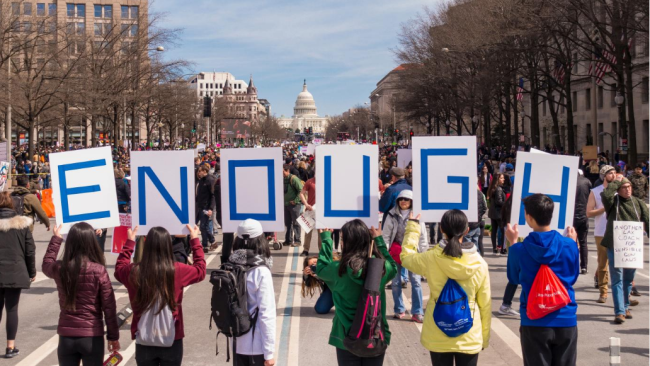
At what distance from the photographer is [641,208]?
9.31 metres

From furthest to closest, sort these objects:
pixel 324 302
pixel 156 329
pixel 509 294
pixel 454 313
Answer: pixel 509 294 → pixel 324 302 → pixel 156 329 → pixel 454 313

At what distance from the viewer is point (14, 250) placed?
759 cm

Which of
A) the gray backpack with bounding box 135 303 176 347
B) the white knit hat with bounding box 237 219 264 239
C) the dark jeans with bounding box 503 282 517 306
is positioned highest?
the white knit hat with bounding box 237 219 264 239

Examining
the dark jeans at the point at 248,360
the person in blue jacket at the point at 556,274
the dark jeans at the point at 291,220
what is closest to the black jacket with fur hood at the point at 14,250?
the dark jeans at the point at 248,360

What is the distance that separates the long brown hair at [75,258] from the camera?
5.34m

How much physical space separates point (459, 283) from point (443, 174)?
2180mm

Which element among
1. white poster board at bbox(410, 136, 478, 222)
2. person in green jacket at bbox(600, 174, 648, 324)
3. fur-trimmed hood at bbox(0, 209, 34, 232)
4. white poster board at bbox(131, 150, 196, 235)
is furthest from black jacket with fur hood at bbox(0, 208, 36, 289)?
person in green jacket at bbox(600, 174, 648, 324)

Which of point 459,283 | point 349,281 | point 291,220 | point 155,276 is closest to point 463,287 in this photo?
point 459,283

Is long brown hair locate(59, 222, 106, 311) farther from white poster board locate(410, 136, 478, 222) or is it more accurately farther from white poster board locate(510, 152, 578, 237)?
white poster board locate(510, 152, 578, 237)

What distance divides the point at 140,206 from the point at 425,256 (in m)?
3.16

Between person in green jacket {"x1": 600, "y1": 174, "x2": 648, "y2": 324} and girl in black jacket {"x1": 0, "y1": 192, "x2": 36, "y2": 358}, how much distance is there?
6.63m

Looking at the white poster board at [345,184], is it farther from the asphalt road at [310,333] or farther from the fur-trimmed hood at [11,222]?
the fur-trimmed hood at [11,222]

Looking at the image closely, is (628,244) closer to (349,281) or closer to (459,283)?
(459,283)

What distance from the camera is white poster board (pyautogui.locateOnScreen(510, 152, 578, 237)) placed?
7.04 metres
